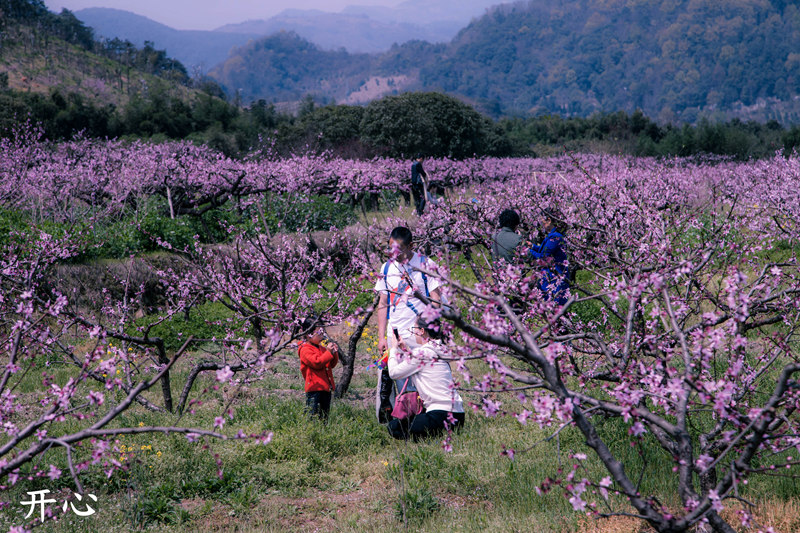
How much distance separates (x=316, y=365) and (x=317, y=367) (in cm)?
3

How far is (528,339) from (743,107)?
219m

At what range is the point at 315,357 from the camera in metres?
6.48

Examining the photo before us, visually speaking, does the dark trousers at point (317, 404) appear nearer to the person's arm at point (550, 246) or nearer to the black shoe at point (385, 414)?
the black shoe at point (385, 414)

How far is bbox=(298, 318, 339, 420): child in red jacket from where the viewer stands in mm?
6484

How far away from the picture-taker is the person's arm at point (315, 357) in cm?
647

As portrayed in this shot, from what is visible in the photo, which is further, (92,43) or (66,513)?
(92,43)

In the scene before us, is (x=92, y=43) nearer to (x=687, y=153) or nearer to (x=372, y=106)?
(x=372, y=106)

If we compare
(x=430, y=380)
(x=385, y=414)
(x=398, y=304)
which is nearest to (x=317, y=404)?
(x=385, y=414)

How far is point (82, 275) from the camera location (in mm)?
12492

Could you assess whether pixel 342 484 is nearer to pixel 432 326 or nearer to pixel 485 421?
pixel 485 421

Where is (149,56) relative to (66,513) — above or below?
above

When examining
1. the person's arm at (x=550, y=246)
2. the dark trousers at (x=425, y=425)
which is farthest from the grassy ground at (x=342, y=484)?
the person's arm at (x=550, y=246)

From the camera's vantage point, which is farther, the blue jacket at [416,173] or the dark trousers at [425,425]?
the blue jacket at [416,173]

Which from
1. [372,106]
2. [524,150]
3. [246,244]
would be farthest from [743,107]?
[246,244]
